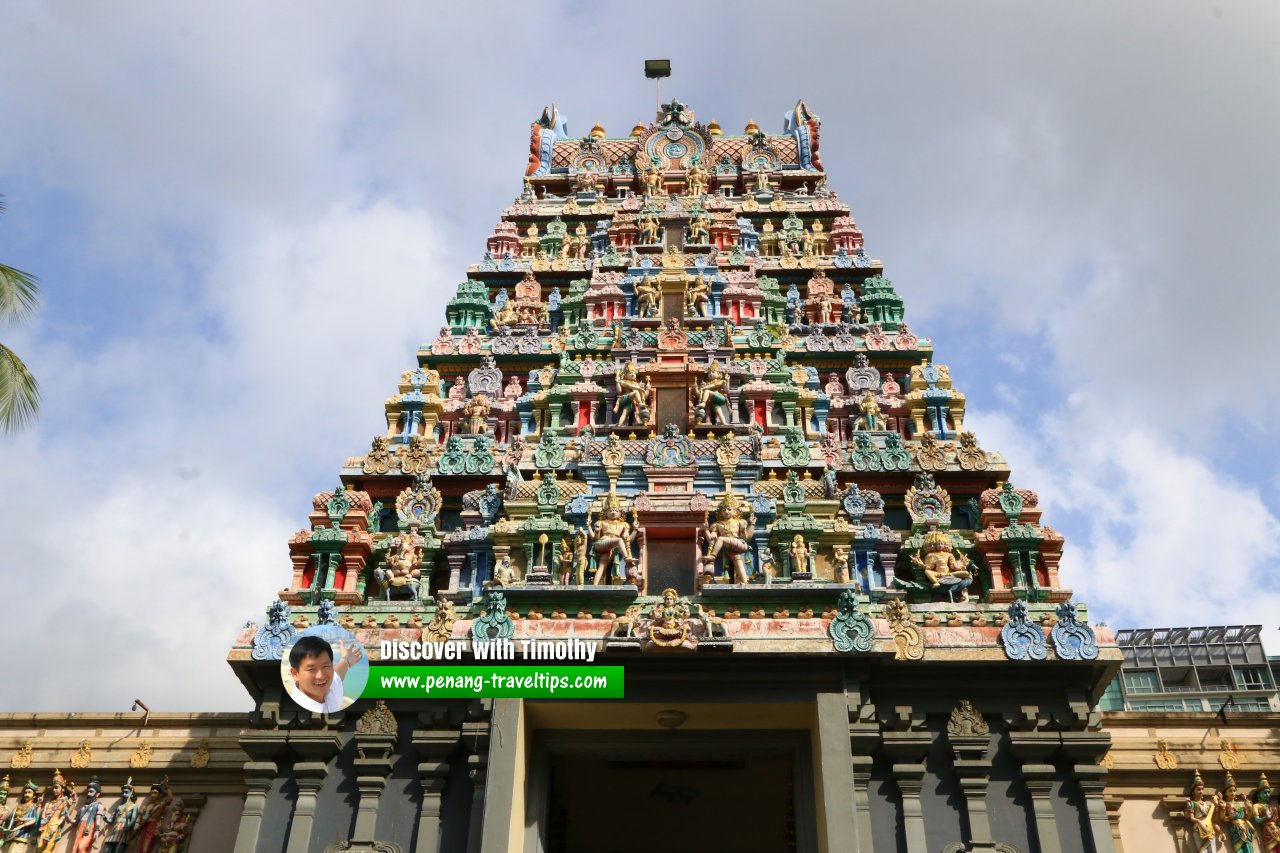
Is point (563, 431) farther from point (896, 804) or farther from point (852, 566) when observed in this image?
point (896, 804)

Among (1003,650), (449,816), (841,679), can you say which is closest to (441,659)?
(449,816)

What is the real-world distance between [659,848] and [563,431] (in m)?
10.2

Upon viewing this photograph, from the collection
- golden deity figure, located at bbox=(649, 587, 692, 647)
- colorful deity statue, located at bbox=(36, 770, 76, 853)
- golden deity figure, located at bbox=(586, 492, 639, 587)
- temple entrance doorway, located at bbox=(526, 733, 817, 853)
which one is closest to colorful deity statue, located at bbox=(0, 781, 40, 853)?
colorful deity statue, located at bbox=(36, 770, 76, 853)

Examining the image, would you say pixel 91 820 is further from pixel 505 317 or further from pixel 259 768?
pixel 505 317

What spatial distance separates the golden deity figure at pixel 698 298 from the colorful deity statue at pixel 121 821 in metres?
16.0

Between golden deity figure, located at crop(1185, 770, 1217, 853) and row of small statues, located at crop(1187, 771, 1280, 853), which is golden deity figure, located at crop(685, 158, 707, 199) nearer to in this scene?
golden deity figure, located at crop(1185, 770, 1217, 853)

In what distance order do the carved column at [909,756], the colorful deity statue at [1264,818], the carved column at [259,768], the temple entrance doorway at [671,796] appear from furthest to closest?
the temple entrance doorway at [671,796] → the colorful deity statue at [1264,818] → the carved column at [259,768] → the carved column at [909,756]

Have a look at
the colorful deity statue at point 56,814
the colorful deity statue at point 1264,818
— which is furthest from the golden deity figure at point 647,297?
the colorful deity statue at point 1264,818

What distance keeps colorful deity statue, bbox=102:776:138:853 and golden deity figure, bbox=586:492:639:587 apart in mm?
9439

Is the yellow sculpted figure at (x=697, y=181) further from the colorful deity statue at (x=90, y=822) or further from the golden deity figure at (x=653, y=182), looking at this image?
the colorful deity statue at (x=90, y=822)

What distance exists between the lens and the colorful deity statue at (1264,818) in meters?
18.4

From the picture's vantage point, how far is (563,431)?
23.9m

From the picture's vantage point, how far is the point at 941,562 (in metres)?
20.8

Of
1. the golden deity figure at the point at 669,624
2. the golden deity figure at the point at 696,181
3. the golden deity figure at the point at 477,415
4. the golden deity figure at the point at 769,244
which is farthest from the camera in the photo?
the golden deity figure at the point at 696,181
